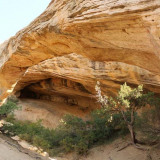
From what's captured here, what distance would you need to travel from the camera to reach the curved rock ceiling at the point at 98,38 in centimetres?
380

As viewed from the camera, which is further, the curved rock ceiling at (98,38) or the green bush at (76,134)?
the green bush at (76,134)

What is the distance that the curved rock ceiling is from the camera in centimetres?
380

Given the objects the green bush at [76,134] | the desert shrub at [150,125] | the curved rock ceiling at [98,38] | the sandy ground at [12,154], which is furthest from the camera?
the green bush at [76,134]

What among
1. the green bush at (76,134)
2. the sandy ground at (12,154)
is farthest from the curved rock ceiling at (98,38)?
the sandy ground at (12,154)

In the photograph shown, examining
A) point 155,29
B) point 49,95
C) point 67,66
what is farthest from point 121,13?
point 49,95

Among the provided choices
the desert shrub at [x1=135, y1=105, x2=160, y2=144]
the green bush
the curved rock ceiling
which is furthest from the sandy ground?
the desert shrub at [x1=135, y1=105, x2=160, y2=144]

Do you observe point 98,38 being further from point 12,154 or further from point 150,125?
point 150,125

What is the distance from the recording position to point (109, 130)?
440 inches

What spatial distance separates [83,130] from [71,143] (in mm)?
990

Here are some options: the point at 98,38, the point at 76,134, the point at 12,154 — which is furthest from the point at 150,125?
the point at 12,154

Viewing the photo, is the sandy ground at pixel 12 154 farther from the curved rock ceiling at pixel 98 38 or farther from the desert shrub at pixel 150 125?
the desert shrub at pixel 150 125

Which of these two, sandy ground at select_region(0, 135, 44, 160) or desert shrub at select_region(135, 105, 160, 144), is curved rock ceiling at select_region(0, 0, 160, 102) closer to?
desert shrub at select_region(135, 105, 160, 144)

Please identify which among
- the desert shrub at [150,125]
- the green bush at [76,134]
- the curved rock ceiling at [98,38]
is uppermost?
the curved rock ceiling at [98,38]

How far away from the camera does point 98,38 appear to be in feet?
16.3
